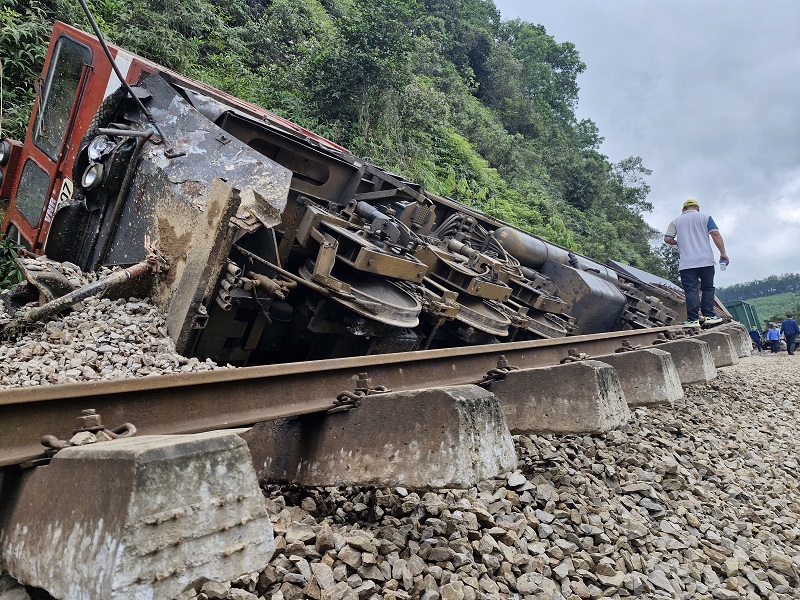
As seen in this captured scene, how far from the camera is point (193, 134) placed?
11.1 ft

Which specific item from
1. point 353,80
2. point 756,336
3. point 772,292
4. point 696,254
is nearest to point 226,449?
point 696,254

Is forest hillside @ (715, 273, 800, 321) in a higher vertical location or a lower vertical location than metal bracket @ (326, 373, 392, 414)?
higher

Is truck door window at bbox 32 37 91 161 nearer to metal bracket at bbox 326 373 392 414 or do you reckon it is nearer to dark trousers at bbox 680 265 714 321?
metal bracket at bbox 326 373 392 414

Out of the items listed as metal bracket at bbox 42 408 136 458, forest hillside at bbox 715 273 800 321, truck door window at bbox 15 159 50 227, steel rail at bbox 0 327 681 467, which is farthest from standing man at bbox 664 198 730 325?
forest hillside at bbox 715 273 800 321

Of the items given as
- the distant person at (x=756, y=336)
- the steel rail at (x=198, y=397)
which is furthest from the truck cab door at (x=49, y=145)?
the distant person at (x=756, y=336)

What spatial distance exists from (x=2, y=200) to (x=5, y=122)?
12.6 ft

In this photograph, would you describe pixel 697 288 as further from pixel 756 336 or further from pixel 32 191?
pixel 756 336

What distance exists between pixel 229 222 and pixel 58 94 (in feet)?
10.9

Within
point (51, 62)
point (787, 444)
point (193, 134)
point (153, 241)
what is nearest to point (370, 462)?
point (153, 241)

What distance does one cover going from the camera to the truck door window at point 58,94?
464 centimetres

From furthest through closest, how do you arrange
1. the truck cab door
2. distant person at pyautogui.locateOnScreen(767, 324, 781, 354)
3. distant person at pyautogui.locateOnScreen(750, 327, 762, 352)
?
distant person at pyautogui.locateOnScreen(750, 327, 762, 352)
distant person at pyautogui.locateOnScreen(767, 324, 781, 354)
the truck cab door

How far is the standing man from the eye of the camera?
7160mm

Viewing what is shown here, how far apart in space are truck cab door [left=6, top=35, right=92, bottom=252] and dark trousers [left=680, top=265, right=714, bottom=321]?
271 inches

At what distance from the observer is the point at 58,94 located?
4848 millimetres
